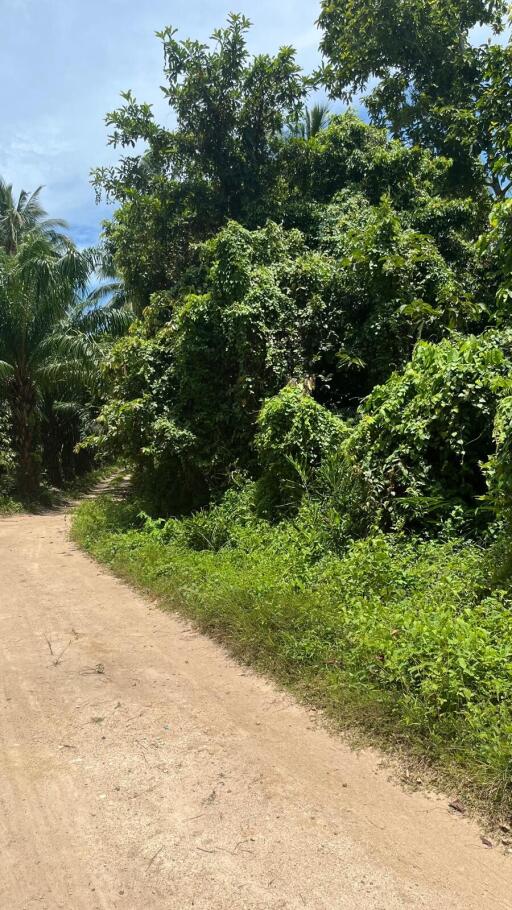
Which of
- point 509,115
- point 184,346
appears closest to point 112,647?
point 184,346

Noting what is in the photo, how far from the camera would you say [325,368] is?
31.6 feet

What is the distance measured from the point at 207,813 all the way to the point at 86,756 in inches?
34.3

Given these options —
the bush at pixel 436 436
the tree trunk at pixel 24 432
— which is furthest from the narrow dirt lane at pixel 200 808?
the tree trunk at pixel 24 432

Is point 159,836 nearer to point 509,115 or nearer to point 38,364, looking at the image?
point 509,115

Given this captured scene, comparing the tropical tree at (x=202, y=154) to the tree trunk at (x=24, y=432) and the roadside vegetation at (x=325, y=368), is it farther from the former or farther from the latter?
the tree trunk at (x=24, y=432)

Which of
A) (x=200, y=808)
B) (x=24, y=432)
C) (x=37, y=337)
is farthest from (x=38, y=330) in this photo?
(x=200, y=808)

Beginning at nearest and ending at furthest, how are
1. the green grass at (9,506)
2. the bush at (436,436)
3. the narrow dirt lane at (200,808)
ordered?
the narrow dirt lane at (200,808)
the bush at (436,436)
the green grass at (9,506)

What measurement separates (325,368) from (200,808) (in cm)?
752

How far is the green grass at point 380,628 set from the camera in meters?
3.21

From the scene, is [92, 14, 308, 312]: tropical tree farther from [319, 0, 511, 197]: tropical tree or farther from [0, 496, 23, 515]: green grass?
[0, 496, 23, 515]: green grass

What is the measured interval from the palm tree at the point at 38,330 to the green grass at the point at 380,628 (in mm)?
10887

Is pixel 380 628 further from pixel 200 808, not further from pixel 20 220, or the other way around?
pixel 20 220

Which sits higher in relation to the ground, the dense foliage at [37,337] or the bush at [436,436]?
the dense foliage at [37,337]

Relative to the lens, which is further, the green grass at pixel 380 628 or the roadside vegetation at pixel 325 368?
the roadside vegetation at pixel 325 368
